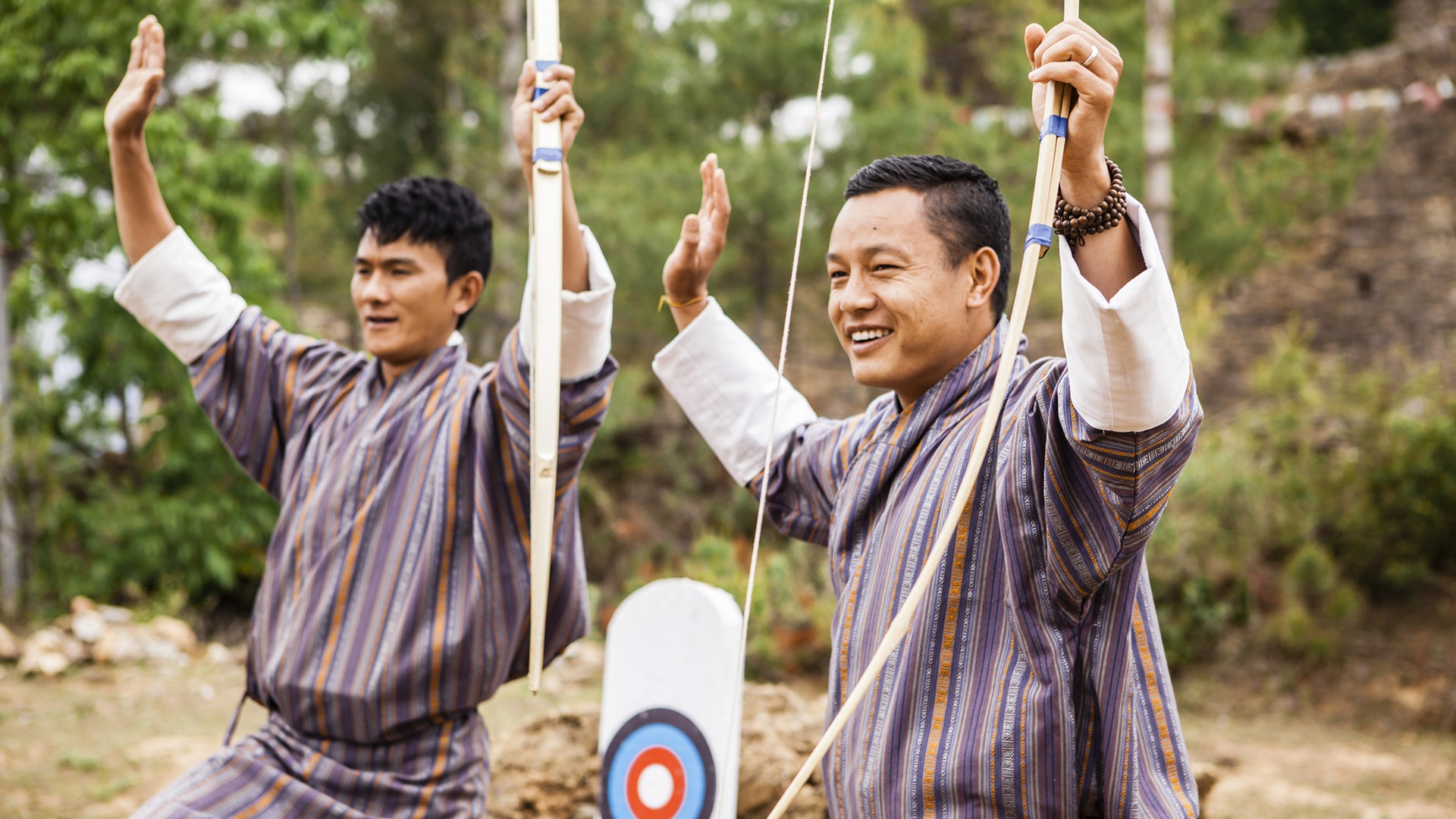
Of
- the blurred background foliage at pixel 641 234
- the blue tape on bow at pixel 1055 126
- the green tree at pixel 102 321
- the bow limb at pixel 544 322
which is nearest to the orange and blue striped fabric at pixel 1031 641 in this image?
the blue tape on bow at pixel 1055 126

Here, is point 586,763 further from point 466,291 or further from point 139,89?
point 139,89

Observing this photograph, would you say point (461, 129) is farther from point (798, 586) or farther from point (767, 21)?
point (798, 586)

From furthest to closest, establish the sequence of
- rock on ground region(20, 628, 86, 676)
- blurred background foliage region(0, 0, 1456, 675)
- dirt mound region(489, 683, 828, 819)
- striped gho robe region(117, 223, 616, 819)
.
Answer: blurred background foliage region(0, 0, 1456, 675), rock on ground region(20, 628, 86, 676), dirt mound region(489, 683, 828, 819), striped gho robe region(117, 223, 616, 819)

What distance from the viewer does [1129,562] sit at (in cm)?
138

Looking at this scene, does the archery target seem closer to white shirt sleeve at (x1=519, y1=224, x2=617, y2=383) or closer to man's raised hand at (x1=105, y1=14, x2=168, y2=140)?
white shirt sleeve at (x1=519, y1=224, x2=617, y2=383)

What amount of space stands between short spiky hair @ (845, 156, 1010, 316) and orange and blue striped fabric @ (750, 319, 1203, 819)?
0.20m

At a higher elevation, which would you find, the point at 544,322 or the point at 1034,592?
the point at 544,322

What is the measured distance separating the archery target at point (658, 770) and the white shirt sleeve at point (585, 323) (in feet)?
2.21

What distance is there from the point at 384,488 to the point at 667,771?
755 millimetres

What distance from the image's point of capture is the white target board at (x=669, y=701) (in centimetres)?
206

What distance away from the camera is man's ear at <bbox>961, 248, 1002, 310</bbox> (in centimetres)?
164

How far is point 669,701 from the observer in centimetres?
212

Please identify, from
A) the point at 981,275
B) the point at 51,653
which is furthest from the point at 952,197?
the point at 51,653

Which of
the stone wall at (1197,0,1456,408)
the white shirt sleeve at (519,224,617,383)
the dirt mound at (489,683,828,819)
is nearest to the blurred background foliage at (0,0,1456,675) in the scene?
the stone wall at (1197,0,1456,408)
